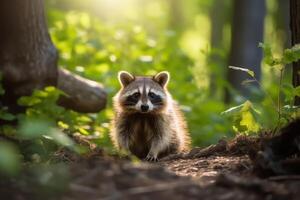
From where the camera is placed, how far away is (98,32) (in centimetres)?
1190

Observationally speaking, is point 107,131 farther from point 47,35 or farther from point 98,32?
point 98,32

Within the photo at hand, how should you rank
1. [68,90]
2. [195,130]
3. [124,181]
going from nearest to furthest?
[124,181], [68,90], [195,130]

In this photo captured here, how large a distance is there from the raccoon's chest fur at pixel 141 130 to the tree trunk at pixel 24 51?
1252 millimetres

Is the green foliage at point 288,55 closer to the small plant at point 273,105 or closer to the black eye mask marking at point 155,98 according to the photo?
the small plant at point 273,105

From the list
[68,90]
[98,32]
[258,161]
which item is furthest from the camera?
[98,32]

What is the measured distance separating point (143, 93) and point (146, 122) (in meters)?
0.34

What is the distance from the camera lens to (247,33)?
1123cm

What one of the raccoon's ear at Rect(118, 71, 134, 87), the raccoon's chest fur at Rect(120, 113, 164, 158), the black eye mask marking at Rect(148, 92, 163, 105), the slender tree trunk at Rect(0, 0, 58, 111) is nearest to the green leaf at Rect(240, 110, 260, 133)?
the raccoon's chest fur at Rect(120, 113, 164, 158)

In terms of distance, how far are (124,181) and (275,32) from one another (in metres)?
16.3

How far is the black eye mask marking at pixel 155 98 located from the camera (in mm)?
7177

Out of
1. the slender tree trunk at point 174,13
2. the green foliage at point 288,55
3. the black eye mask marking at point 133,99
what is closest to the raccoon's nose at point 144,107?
the black eye mask marking at point 133,99

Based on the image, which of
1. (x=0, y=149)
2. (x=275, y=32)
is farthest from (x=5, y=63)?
(x=275, y=32)

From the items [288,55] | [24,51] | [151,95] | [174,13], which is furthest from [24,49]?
[174,13]

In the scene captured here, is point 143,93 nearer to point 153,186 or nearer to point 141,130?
point 141,130
